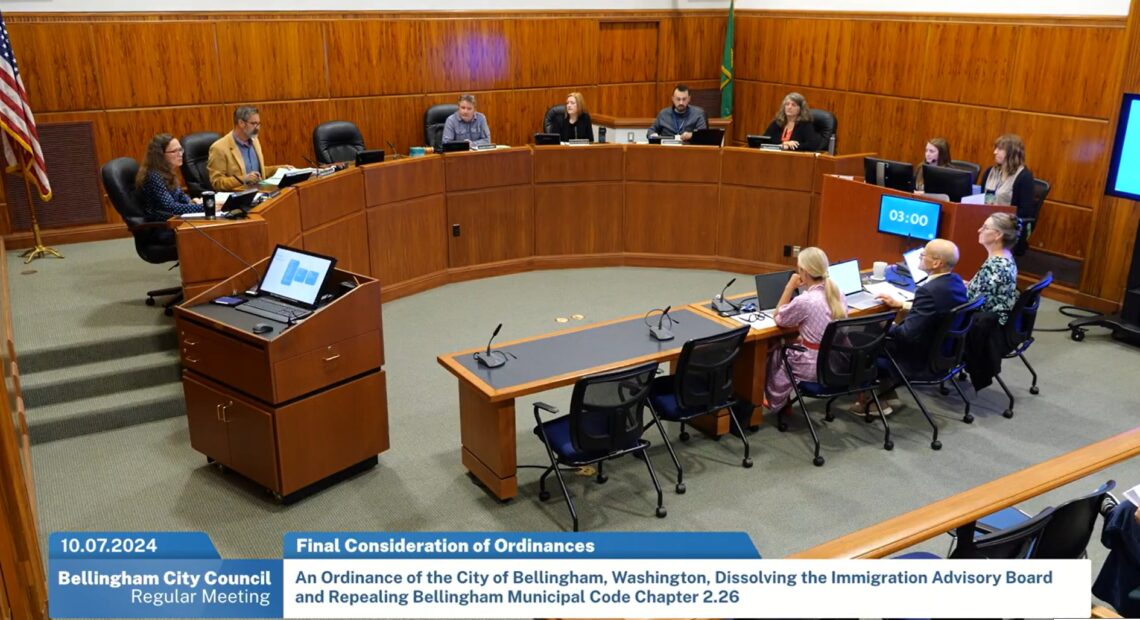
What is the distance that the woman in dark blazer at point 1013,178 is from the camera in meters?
Result: 7.62

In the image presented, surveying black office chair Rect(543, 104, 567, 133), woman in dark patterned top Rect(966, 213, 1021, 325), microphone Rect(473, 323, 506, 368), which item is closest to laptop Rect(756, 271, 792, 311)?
woman in dark patterned top Rect(966, 213, 1021, 325)

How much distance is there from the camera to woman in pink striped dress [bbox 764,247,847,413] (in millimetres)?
5660

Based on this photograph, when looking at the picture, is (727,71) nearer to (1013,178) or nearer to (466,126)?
(466,126)

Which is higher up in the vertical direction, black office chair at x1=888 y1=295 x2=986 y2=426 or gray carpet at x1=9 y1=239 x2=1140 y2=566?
black office chair at x1=888 y1=295 x2=986 y2=426

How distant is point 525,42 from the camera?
36.5ft

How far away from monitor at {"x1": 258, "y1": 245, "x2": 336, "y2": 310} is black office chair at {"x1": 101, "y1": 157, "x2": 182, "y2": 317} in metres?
1.45

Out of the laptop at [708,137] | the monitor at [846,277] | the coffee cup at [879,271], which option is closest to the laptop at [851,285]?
the monitor at [846,277]

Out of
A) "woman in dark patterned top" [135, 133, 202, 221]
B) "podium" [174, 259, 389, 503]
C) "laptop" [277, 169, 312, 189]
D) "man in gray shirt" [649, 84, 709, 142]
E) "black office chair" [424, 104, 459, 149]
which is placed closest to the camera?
"podium" [174, 259, 389, 503]

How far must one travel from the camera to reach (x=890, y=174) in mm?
7734

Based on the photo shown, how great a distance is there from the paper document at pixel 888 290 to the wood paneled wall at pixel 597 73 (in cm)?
279

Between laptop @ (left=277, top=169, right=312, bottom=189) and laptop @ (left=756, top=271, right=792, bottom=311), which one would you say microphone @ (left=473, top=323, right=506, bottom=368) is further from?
laptop @ (left=277, top=169, right=312, bottom=189)

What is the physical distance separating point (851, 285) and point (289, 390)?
3.73 meters

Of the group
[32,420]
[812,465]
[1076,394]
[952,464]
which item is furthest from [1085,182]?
[32,420]

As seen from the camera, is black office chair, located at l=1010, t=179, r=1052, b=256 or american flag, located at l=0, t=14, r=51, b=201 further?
black office chair, located at l=1010, t=179, r=1052, b=256
